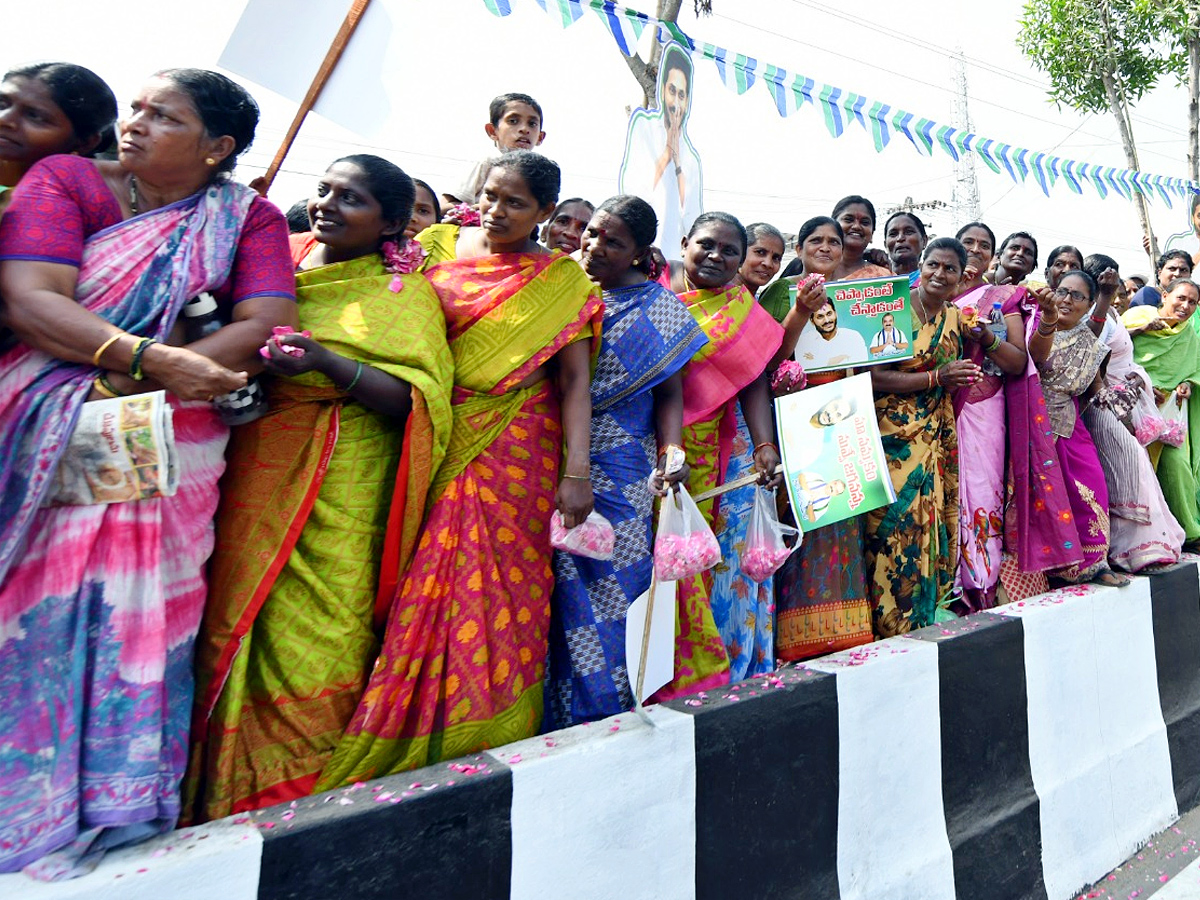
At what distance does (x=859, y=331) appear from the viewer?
10.4 ft

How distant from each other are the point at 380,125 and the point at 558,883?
2008mm

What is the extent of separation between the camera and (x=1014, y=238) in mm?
4867

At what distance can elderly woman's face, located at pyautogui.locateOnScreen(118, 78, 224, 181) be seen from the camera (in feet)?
5.64

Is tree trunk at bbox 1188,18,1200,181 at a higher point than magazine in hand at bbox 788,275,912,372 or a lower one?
higher

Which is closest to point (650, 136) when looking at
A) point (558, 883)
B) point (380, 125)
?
point (380, 125)

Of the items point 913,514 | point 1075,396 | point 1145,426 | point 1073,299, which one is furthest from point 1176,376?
point 913,514

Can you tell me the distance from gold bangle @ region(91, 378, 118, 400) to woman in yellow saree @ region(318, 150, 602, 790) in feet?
2.33

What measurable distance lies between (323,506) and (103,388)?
→ 507 millimetres

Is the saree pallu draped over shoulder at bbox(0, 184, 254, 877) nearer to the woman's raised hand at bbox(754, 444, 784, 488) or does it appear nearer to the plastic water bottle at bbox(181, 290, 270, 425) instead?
the plastic water bottle at bbox(181, 290, 270, 425)

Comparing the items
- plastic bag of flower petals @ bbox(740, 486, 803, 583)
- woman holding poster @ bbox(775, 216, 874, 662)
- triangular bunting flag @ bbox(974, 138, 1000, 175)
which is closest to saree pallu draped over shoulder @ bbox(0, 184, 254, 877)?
plastic bag of flower petals @ bbox(740, 486, 803, 583)

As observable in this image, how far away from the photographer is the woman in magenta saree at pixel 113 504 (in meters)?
1.46

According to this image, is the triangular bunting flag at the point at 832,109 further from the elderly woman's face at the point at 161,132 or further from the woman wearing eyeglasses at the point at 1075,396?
the elderly woman's face at the point at 161,132

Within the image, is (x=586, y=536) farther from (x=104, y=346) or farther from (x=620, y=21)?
(x=620, y=21)

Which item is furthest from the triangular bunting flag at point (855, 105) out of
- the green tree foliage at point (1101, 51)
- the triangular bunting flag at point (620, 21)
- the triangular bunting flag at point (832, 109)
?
the green tree foliage at point (1101, 51)
